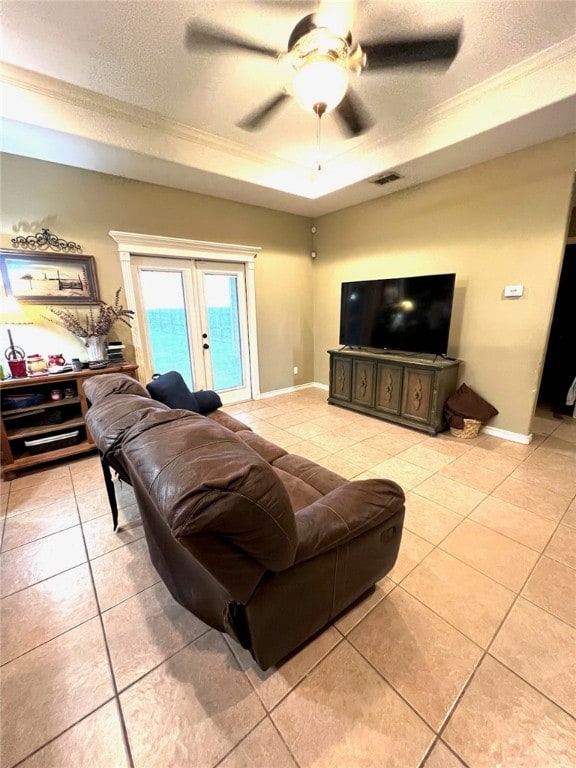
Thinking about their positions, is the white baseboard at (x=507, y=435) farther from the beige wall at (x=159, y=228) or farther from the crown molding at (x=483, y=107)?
the beige wall at (x=159, y=228)

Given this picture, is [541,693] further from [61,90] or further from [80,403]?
[61,90]

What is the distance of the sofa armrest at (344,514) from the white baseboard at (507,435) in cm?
256

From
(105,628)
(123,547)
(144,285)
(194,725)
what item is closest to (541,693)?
(194,725)

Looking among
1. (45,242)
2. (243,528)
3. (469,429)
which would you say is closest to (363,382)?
(469,429)

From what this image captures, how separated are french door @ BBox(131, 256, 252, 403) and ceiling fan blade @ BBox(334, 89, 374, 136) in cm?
221

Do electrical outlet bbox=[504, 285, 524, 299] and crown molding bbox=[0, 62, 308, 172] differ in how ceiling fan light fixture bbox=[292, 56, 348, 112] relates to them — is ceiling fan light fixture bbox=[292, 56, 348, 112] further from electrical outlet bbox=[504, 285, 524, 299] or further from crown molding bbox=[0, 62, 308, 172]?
electrical outlet bbox=[504, 285, 524, 299]

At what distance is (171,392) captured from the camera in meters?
2.30

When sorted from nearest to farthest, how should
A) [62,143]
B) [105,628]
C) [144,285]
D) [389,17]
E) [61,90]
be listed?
1. [105,628]
2. [389,17]
3. [61,90]
4. [62,143]
5. [144,285]

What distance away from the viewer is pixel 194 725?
1.04 meters

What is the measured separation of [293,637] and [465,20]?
3.28 m

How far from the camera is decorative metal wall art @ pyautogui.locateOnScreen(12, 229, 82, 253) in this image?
273 cm

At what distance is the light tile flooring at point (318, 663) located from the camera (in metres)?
0.98

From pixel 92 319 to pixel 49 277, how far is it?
496 mm

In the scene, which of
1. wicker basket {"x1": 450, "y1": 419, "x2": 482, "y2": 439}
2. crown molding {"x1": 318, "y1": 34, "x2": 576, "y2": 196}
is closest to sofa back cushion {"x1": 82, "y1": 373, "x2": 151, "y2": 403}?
wicker basket {"x1": 450, "y1": 419, "x2": 482, "y2": 439}
